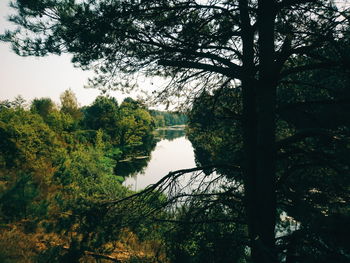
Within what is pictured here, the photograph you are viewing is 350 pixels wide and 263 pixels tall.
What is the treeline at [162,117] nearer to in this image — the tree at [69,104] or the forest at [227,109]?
the forest at [227,109]

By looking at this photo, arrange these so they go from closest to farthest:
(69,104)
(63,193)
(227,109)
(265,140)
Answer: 1. (265,140)
2. (227,109)
3. (63,193)
4. (69,104)

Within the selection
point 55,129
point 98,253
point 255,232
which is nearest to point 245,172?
point 255,232

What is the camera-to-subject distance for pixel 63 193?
13.1 metres

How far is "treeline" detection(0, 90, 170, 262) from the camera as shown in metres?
3.71

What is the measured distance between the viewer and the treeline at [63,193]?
3.71 m

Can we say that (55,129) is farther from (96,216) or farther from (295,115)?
(295,115)

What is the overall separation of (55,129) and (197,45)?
68.0 ft

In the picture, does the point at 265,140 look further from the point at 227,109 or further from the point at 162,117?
the point at 162,117

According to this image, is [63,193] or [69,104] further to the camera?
[69,104]

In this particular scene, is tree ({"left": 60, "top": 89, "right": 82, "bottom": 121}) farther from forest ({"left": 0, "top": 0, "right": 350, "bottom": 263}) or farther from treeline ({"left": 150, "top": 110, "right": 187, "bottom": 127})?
forest ({"left": 0, "top": 0, "right": 350, "bottom": 263})

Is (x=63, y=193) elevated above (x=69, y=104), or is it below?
below

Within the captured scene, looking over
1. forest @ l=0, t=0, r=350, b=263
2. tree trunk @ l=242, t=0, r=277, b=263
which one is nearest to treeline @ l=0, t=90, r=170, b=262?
forest @ l=0, t=0, r=350, b=263

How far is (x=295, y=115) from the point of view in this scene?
12.3ft

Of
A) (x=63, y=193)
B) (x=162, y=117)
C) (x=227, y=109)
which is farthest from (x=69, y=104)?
(x=162, y=117)
